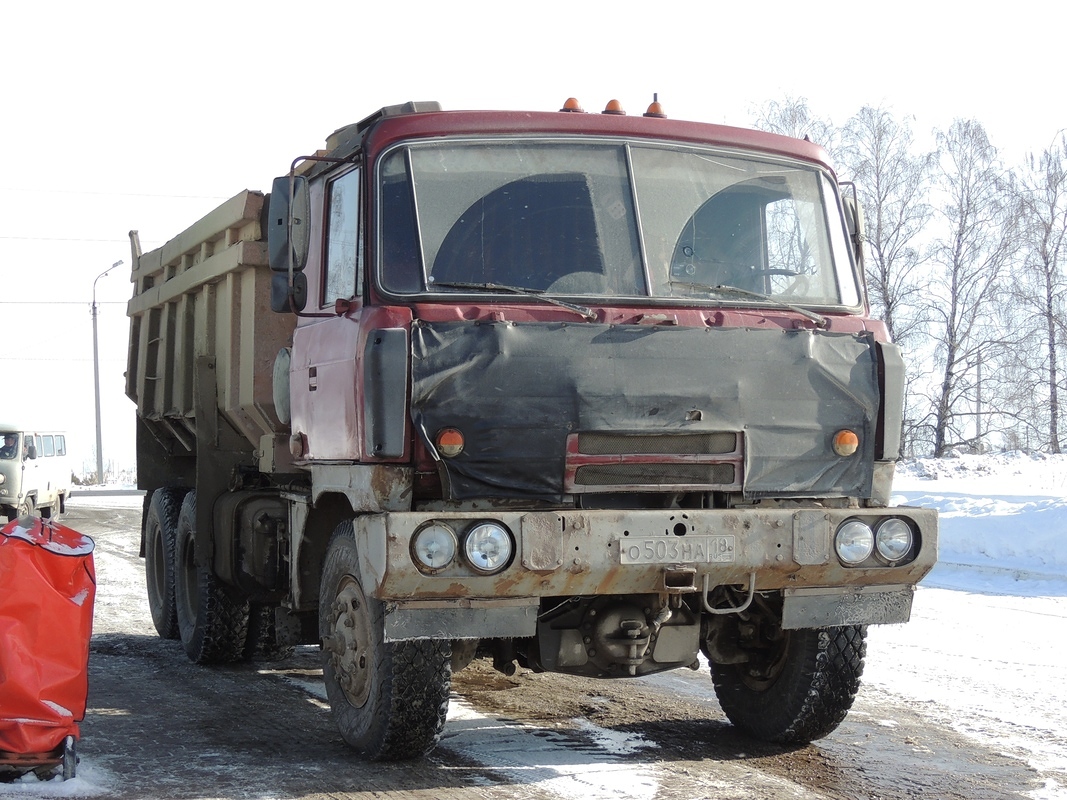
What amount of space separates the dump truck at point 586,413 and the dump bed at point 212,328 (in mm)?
1477

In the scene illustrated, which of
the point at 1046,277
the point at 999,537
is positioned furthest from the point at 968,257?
the point at 999,537

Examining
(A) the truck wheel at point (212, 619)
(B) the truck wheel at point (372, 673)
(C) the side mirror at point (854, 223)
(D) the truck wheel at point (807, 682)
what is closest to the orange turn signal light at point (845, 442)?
(D) the truck wheel at point (807, 682)

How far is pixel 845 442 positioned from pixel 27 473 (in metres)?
20.8

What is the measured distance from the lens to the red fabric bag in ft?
16.7

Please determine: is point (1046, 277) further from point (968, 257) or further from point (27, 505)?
point (27, 505)

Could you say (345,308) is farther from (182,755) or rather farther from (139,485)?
(139,485)

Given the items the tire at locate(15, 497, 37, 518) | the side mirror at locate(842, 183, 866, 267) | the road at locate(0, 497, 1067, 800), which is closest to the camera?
the road at locate(0, 497, 1067, 800)

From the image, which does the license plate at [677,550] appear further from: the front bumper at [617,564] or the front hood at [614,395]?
the front hood at [614,395]

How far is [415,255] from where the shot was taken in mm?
5312

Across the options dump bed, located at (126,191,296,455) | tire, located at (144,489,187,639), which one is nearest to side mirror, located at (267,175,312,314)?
dump bed, located at (126,191,296,455)

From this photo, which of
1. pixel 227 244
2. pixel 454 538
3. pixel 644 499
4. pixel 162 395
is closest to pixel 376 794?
pixel 454 538

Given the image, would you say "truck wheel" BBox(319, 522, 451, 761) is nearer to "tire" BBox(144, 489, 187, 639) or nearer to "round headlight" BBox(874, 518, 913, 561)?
"round headlight" BBox(874, 518, 913, 561)

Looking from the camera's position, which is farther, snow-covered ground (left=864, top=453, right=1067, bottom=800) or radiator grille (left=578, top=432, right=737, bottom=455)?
snow-covered ground (left=864, top=453, right=1067, bottom=800)

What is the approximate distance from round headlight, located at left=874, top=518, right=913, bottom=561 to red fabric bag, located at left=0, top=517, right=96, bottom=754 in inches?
127
